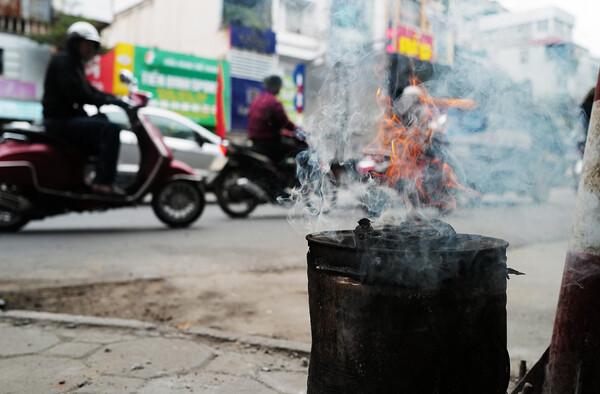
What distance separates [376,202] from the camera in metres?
2.57

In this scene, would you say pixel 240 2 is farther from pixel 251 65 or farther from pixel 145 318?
pixel 145 318

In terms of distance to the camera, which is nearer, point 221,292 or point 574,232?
point 574,232

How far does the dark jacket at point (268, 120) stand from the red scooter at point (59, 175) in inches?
71.4

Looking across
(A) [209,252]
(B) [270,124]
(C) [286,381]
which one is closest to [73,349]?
(C) [286,381]

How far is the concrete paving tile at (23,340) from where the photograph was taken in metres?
2.76

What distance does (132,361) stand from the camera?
2.69m

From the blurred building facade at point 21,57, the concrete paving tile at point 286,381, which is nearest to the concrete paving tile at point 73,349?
the concrete paving tile at point 286,381


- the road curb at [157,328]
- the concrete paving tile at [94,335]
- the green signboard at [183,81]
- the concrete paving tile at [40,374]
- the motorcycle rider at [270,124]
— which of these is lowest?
the concrete paving tile at [40,374]

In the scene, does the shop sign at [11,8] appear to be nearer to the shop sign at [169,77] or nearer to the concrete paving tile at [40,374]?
the shop sign at [169,77]

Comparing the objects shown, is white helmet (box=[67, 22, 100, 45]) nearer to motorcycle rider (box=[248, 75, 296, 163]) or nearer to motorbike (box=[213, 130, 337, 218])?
motorbike (box=[213, 130, 337, 218])

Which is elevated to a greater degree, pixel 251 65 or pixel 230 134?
pixel 251 65

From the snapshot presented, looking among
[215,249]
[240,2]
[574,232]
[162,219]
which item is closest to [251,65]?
[240,2]

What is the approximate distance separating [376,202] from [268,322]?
1.27 metres

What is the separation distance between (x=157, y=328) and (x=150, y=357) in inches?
16.5
